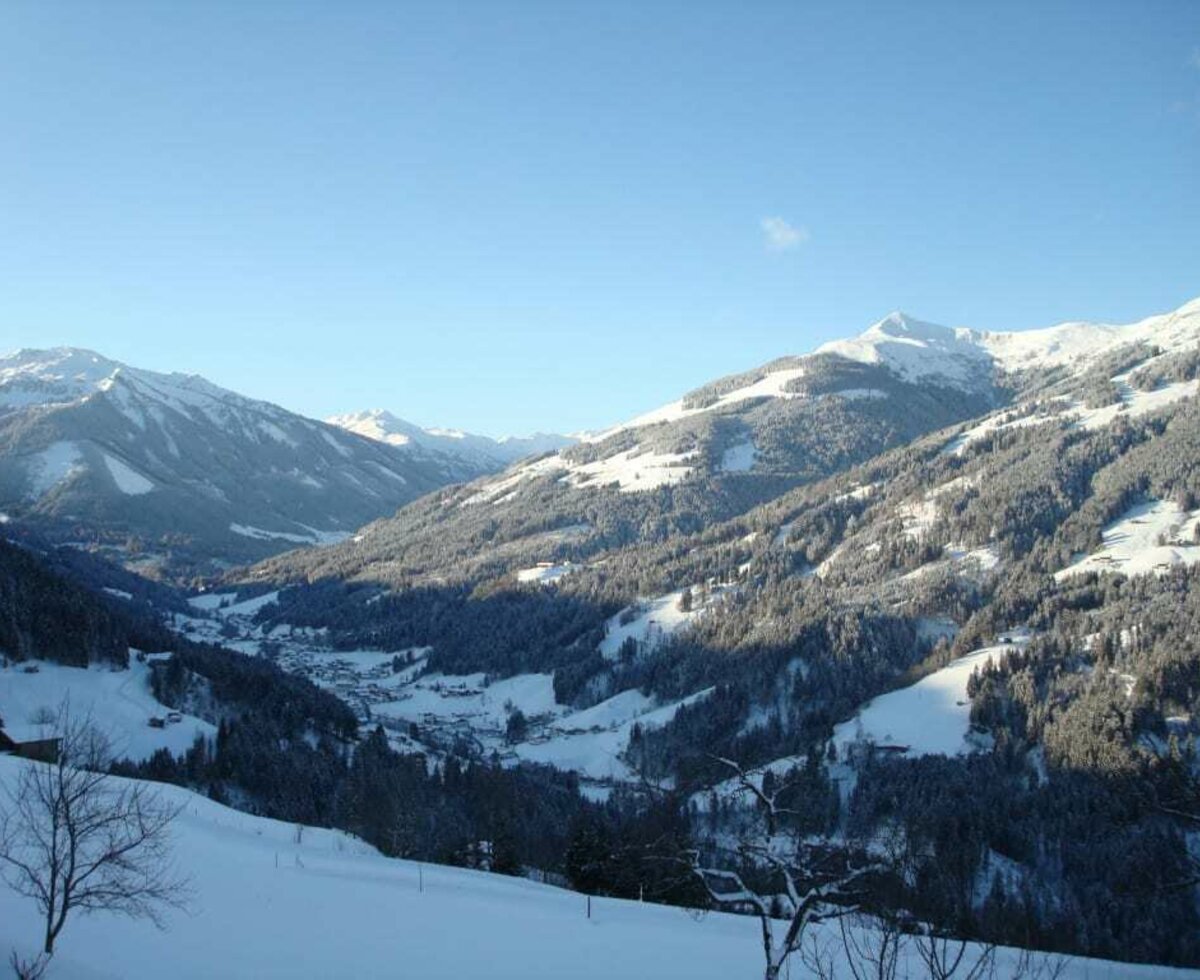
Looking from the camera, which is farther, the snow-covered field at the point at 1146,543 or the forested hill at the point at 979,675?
the snow-covered field at the point at 1146,543

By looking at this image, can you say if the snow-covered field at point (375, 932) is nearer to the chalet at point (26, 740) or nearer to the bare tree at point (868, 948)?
the bare tree at point (868, 948)

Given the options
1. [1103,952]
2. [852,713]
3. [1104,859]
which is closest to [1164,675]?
[1104,859]

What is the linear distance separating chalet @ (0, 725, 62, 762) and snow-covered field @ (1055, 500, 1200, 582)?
474ft

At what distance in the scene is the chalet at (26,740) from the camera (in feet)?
150

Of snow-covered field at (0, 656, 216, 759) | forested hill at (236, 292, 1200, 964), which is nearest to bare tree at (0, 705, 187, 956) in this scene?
forested hill at (236, 292, 1200, 964)

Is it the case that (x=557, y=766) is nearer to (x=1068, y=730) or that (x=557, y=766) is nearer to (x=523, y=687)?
(x=523, y=687)

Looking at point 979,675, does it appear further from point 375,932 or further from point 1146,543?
point 375,932

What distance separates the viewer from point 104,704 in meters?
94.0

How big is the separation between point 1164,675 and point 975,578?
50.1 meters

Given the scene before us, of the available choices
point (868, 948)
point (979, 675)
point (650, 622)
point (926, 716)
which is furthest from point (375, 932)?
point (650, 622)

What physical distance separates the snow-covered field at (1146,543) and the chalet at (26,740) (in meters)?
144

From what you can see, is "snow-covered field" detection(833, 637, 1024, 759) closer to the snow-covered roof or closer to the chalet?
the snow-covered roof

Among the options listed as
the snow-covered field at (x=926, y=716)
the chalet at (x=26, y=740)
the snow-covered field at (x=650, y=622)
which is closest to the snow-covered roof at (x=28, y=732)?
the chalet at (x=26, y=740)

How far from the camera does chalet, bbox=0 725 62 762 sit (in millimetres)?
45588
